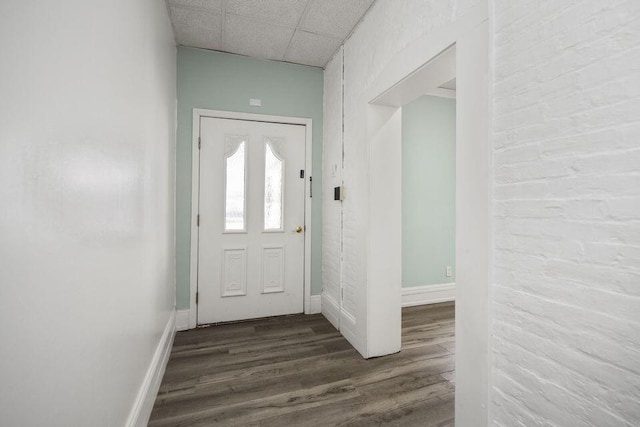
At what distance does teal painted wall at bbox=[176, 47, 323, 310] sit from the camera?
2914 millimetres

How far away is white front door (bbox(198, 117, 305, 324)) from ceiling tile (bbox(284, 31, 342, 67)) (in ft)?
2.39

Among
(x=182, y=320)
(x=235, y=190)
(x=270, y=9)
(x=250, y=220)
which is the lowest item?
(x=182, y=320)

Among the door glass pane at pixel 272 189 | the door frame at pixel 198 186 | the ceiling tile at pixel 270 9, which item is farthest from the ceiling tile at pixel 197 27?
the door glass pane at pixel 272 189

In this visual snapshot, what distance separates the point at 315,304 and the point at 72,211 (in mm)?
2740

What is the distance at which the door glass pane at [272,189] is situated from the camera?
124 inches

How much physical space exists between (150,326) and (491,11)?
2495mm

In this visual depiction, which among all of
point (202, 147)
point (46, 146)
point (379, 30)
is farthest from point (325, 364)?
point (379, 30)

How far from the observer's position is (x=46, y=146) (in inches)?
29.0

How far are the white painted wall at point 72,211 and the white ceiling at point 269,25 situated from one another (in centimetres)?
99

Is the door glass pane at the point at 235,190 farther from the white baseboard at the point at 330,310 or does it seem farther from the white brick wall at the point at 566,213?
the white brick wall at the point at 566,213

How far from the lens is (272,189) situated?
3.17 meters

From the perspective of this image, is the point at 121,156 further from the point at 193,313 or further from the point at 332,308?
the point at 332,308

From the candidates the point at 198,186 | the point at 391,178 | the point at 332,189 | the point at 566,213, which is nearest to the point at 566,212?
the point at 566,213

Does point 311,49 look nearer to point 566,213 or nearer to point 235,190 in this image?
point 235,190
